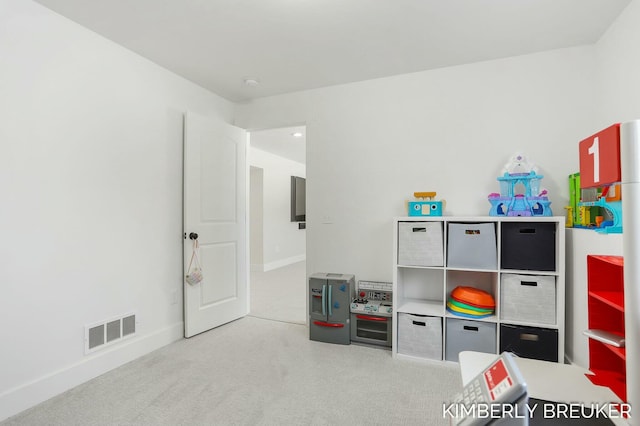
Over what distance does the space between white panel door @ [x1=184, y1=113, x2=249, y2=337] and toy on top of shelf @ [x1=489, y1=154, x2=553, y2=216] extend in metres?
2.44

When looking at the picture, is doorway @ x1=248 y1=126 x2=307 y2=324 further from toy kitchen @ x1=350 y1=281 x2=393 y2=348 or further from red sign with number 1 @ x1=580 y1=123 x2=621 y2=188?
red sign with number 1 @ x1=580 y1=123 x2=621 y2=188

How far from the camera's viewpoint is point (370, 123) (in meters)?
3.20

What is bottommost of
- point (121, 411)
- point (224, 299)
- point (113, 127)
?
point (121, 411)

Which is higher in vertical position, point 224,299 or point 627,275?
point 627,275

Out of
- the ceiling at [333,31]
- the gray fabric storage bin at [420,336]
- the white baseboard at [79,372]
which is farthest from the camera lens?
the gray fabric storage bin at [420,336]

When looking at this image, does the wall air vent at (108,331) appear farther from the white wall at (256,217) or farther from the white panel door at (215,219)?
the white wall at (256,217)

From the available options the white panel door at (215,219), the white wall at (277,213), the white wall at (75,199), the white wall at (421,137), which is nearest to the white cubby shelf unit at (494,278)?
the white wall at (421,137)

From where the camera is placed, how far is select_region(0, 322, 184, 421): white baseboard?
1.94 metres

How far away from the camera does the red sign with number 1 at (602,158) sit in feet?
2.26

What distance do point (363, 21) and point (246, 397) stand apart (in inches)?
98.7

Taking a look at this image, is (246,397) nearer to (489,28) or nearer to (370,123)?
(370,123)

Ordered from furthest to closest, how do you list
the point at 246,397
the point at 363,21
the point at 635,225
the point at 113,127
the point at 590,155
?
the point at 113,127
the point at 363,21
the point at 246,397
the point at 590,155
the point at 635,225

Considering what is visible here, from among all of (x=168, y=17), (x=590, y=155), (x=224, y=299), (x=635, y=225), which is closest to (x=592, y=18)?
(x=590, y=155)

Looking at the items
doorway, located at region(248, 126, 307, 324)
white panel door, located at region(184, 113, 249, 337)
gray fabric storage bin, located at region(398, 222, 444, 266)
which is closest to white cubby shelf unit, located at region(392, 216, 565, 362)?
gray fabric storage bin, located at region(398, 222, 444, 266)
